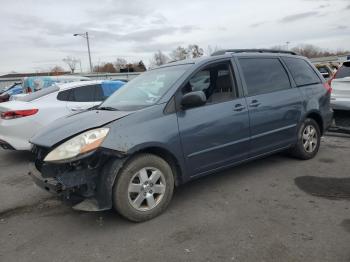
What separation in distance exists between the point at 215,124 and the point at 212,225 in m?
1.27

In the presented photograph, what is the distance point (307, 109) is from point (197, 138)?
7.76 feet

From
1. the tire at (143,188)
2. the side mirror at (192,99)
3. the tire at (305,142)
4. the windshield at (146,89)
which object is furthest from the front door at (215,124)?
the tire at (305,142)

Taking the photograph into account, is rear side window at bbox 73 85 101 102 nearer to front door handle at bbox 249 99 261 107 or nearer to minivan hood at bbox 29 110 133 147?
minivan hood at bbox 29 110 133 147

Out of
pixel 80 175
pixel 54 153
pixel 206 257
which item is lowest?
pixel 206 257

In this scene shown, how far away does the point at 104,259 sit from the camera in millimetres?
3158

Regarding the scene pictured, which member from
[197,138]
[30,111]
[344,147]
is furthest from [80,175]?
[344,147]

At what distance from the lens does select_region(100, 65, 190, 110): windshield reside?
4.27m

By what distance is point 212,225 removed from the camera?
3688 millimetres

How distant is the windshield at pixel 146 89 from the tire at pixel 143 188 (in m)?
0.74

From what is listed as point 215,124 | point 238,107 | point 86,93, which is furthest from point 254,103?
point 86,93

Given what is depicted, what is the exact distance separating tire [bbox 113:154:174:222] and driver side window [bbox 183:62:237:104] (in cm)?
110

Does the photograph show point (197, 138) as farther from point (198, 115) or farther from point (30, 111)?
point (30, 111)

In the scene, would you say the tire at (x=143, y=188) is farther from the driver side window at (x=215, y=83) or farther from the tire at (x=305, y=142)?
the tire at (x=305, y=142)

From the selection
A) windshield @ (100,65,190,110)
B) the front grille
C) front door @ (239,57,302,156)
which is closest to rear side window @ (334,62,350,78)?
front door @ (239,57,302,156)
